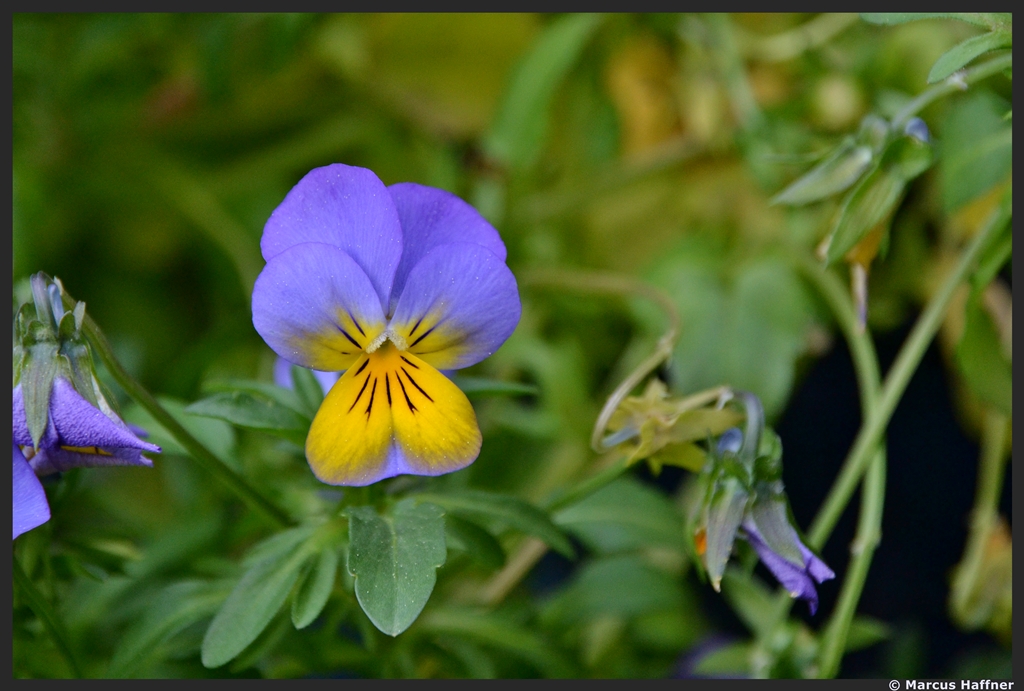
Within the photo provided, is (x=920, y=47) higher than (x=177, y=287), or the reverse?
(x=920, y=47)

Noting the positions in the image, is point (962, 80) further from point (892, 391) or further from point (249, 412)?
point (249, 412)

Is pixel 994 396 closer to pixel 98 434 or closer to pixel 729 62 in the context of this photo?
pixel 729 62

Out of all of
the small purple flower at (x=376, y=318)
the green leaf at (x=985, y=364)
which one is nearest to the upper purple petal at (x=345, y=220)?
the small purple flower at (x=376, y=318)

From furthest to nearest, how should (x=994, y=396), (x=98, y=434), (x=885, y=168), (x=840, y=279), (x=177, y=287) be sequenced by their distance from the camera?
(x=177, y=287)
(x=840, y=279)
(x=994, y=396)
(x=885, y=168)
(x=98, y=434)

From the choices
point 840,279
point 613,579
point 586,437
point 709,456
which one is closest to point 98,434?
point 709,456

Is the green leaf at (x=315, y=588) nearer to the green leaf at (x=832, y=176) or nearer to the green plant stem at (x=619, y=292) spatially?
the green plant stem at (x=619, y=292)

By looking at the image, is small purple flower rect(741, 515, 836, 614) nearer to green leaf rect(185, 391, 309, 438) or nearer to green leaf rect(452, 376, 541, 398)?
green leaf rect(452, 376, 541, 398)
